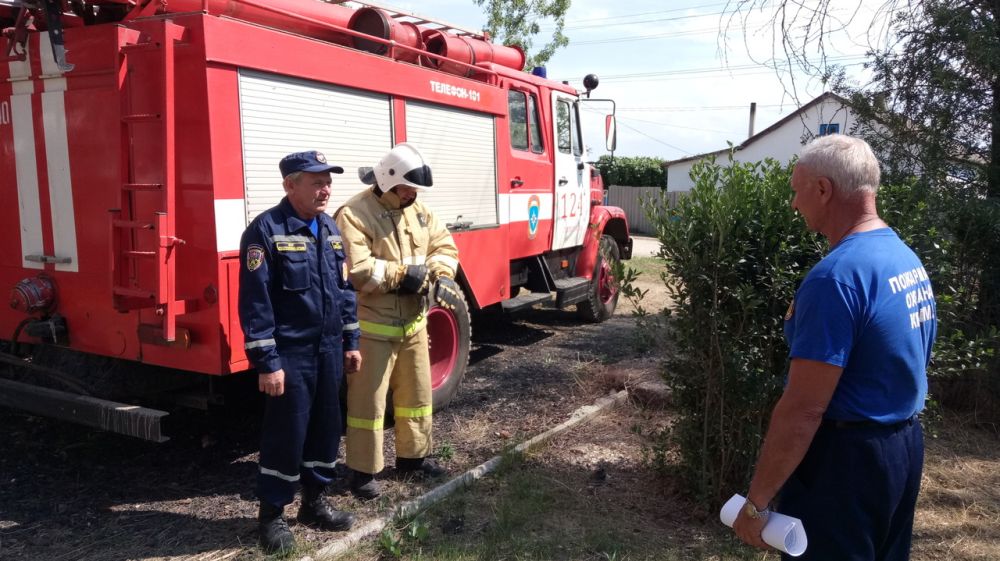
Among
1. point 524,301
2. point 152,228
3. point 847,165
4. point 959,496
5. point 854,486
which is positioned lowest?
point 959,496

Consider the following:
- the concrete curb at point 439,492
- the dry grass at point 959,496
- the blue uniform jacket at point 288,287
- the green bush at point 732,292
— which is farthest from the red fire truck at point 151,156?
the dry grass at point 959,496

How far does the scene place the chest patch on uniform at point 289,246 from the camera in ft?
10.9

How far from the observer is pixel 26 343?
458 cm

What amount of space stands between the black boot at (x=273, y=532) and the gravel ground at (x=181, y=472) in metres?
0.08

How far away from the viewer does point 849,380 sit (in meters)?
A: 2.02

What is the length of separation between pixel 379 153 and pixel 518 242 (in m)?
2.33

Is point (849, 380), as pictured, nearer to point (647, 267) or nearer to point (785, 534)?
point (785, 534)

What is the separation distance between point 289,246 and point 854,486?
2.48 metres

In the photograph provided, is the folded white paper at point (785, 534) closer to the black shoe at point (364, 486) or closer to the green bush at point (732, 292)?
the green bush at point (732, 292)

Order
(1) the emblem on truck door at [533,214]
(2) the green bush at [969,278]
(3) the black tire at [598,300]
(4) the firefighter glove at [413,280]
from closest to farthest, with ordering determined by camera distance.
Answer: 1. (4) the firefighter glove at [413,280]
2. (2) the green bush at [969,278]
3. (1) the emblem on truck door at [533,214]
4. (3) the black tire at [598,300]

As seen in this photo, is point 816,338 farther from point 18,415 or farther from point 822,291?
point 18,415

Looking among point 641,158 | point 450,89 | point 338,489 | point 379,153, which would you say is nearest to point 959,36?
point 450,89

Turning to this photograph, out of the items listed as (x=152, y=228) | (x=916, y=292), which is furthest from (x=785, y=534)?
(x=152, y=228)

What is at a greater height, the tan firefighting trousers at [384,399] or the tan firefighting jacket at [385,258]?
the tan firefighting jacket at [385,258]
